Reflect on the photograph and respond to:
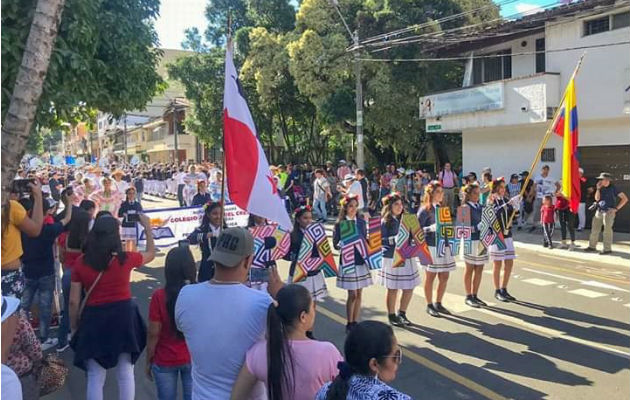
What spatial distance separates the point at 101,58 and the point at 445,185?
12.2 metres

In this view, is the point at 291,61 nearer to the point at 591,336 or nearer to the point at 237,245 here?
the point at 591,336

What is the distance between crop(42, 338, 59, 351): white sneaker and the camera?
245 inches

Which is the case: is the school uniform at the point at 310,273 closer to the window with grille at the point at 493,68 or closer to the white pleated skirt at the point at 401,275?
the white pleated skirt at the point at 401,275

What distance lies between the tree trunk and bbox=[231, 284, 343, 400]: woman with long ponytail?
2.06 m

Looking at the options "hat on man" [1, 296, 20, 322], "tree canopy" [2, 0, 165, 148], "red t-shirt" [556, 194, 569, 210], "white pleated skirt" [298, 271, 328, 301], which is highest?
"tree canopy" [2, 0, 165, 148]

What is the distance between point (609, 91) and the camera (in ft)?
46.0

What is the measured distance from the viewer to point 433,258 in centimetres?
718

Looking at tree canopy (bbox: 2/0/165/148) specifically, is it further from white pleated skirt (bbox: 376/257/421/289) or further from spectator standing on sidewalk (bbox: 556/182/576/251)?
spectator standing on sidewalk (bbox: 556/182/576/251)

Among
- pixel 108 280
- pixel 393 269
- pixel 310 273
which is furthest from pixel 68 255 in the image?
pixel 393 269

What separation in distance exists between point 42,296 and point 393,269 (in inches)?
160

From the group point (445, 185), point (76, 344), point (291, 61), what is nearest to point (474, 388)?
point (76, 344)

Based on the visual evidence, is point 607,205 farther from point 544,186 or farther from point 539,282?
point 539,282

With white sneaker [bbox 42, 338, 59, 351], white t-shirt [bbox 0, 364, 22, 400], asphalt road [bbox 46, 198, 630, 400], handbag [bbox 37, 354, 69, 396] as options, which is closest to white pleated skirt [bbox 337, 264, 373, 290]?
asphalt road [bbox 46, 198, 630, 400]

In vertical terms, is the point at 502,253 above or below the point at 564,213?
below
